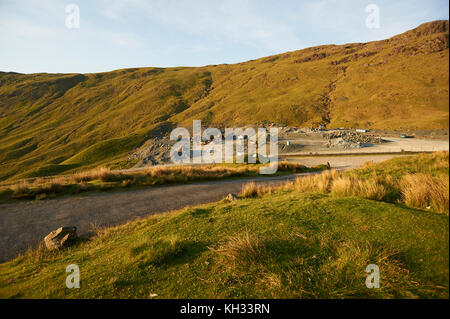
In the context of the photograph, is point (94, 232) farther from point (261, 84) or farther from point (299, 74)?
point (299, 74)

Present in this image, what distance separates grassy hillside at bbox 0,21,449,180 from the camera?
63562mm

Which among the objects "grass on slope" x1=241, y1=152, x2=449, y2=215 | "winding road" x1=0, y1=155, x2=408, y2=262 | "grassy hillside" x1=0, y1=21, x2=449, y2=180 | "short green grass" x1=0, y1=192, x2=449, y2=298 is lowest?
"winding road" x1=0, y1=155, x2=408, y2=262

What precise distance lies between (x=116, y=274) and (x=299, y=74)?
11706 cm

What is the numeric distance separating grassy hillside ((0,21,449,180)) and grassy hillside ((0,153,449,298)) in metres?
48.9

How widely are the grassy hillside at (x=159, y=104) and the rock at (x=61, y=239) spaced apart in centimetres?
5183

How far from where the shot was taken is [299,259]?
10.9 feet

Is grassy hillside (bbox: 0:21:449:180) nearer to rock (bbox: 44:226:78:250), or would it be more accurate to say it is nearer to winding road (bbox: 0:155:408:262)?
winding road (bbox: 0:155:408:262)

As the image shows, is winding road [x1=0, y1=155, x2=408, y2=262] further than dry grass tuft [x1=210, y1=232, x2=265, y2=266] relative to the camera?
Yes

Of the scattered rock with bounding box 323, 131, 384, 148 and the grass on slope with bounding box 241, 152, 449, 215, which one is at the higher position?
the scattered rock with bounding box 323, 131, 384, 148

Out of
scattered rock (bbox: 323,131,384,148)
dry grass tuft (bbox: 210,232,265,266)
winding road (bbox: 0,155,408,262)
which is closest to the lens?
dry grass tuft (bbox: 210,232,265,266)

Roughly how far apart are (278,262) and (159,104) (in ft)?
369

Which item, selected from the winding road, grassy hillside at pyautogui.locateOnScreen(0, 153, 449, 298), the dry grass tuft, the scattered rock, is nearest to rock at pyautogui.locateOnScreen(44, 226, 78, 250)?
grassy hillside at pyautogui.locateOnScreen(0, 153, 449, 298)

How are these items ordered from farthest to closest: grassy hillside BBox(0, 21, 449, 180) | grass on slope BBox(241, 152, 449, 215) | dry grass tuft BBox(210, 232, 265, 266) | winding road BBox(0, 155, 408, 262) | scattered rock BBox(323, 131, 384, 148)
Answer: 1. grassy hillside BBox(0, 21, 449, 180)
2. scattered rock BBox(323, 131, 384, 148)
3. winding road BBox(0, 155, 408, 262)
4. dry grass tuft BBox(210, 232, 265, 266)
5. grass on slope BBox(241, 152, 449, 215)
